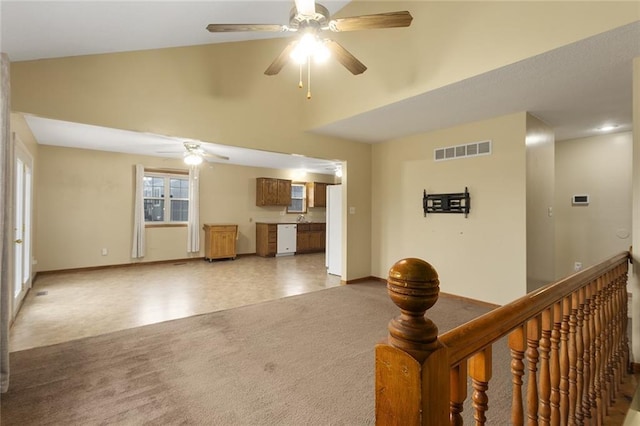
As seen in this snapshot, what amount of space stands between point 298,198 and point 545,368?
848 centimetres

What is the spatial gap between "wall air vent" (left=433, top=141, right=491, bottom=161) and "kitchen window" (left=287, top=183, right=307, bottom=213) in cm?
525

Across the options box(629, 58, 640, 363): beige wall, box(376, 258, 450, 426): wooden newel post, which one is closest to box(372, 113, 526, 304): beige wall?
box(629, 58, 640, 363): beige wall

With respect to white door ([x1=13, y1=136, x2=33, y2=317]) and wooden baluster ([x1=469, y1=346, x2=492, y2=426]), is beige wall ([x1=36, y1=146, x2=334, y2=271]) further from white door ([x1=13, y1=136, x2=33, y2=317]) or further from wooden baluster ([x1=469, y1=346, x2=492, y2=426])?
wooden baluster ([x1=469, y1=346, x2=492, y2=426])

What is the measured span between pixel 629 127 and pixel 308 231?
6.82m

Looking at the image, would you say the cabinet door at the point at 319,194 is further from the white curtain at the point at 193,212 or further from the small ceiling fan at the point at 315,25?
the small ceiling fan at the point at 315,25

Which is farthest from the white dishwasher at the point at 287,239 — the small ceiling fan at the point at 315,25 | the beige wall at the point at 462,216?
the small ceiling fan at the point at 315,25

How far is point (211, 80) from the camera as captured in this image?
3850mm

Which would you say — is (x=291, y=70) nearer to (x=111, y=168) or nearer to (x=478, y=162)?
(x=478, y=162)

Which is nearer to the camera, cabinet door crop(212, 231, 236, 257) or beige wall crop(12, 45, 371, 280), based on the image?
beige wall crop(12, 45, 371, 280)

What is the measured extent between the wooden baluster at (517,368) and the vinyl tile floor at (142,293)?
11.7ft

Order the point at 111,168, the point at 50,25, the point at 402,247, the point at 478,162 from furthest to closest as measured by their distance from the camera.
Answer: the point at 111,168, the point at 402,247, the point at 478,162, the point at 50,25

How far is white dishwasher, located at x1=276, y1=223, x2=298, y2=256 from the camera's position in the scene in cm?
817

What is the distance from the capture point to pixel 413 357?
0.53 m

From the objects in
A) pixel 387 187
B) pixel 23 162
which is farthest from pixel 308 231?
pixel 23 162
